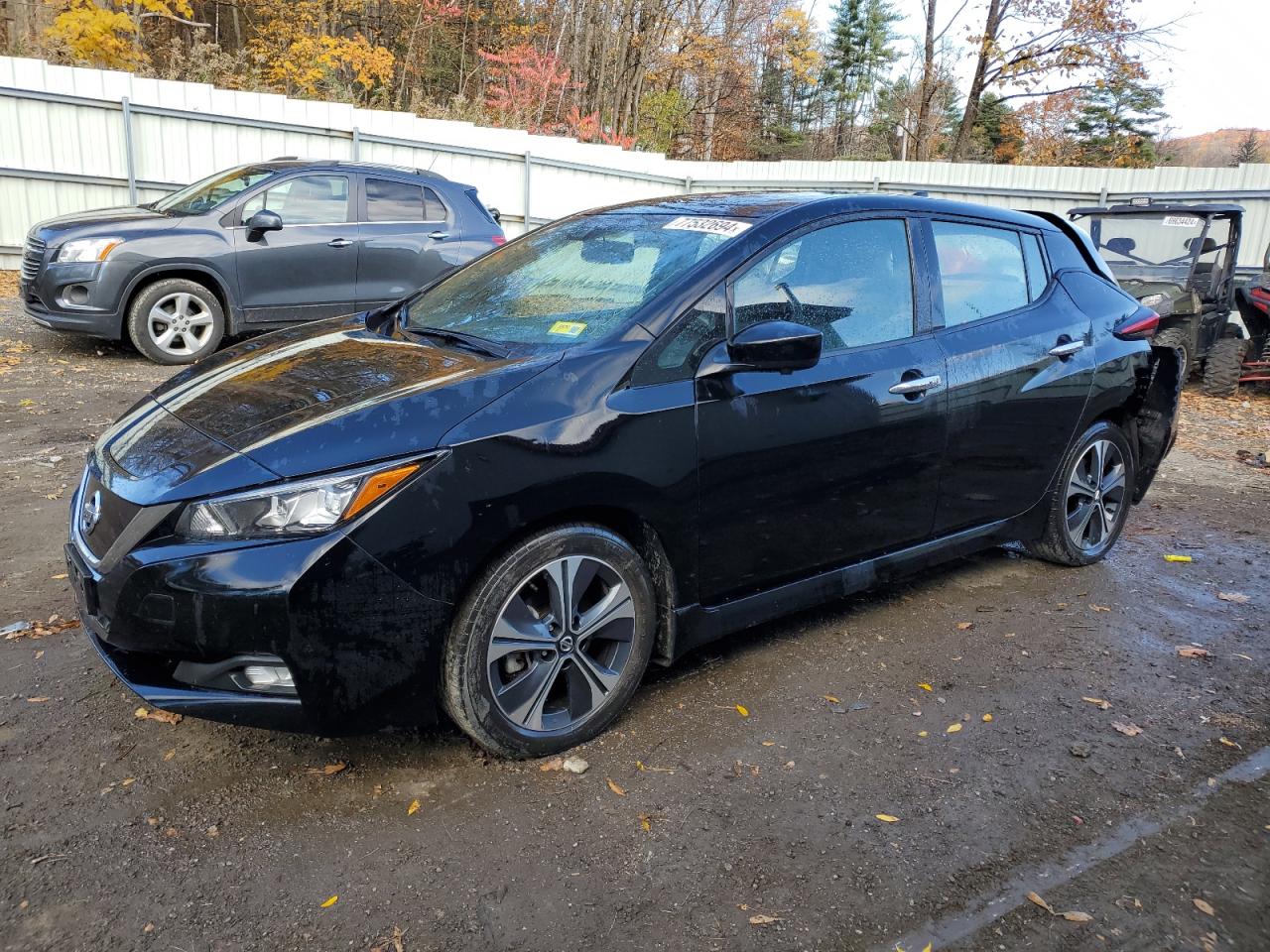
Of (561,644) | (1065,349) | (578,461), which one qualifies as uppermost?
(1065,349)

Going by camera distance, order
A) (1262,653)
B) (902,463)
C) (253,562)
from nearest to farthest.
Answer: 1. (253,562)
2. (902,463)
3. (1262,653)

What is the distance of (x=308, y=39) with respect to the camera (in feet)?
78.4

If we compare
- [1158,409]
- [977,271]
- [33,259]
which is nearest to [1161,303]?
[1158,409]

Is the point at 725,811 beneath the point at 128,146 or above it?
beneath

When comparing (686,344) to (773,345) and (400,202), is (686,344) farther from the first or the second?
(400,202)

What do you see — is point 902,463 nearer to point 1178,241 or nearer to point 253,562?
point 253,562

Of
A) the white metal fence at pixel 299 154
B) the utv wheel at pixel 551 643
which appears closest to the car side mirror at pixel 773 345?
the utv wheel at pixel 551 643

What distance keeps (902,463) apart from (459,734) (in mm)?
1936

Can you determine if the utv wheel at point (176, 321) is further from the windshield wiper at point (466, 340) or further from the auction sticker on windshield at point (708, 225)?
the auction sticker on windshield at point (708, 225)

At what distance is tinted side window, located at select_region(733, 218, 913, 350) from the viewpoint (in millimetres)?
3355

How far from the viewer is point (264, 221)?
8.29 metres

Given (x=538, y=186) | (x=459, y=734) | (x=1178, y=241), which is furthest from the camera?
(x=538, y=186)

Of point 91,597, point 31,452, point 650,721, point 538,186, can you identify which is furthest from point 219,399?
point 538,186

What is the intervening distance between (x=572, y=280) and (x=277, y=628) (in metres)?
1.73
